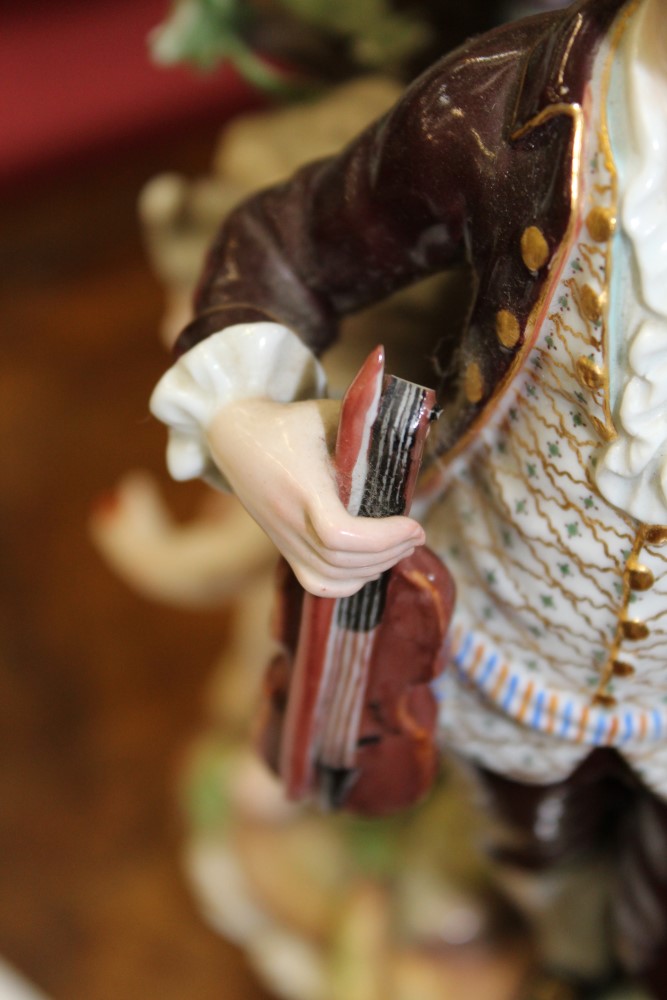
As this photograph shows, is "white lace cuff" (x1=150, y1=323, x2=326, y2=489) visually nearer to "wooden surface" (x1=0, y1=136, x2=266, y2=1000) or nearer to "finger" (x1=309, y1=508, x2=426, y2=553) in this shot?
"finger" (x1=309, y1=508, x2=426, y2=553)

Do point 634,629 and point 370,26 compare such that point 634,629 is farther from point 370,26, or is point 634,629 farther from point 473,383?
point 370,26

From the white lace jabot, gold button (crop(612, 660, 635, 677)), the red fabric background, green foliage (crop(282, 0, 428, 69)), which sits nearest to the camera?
the white lace jabot

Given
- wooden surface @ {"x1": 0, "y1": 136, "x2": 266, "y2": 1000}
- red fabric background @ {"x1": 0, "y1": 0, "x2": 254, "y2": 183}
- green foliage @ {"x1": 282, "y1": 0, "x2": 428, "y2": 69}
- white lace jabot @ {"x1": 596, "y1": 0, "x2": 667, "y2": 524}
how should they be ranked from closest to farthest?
white lace jabot @ {"x1": 596, "y1": 0, "x2": 667, "y2": 524} < green foliage @ {"x1": 282, "y1": 0, "x2": 428, "y2": 69} < wooden surface @ {"x1": 0, "y1": 136, "x2": 266, "y2": 1000} < red fabric background @ {"x1": 0, "y1": 0, "x2": 254, "y2": 183}

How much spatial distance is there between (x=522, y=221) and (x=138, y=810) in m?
0.87

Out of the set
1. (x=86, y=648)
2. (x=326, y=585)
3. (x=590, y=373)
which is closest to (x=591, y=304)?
(x=590, y=373)

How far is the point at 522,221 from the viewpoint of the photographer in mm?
385

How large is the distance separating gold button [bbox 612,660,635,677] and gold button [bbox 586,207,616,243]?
7.2 inches

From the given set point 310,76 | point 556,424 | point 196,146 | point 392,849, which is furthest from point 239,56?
point 196,146

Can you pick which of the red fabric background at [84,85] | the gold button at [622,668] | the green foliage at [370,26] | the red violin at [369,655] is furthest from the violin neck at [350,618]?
the red fabric background at [84,85]

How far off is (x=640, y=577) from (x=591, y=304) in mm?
109

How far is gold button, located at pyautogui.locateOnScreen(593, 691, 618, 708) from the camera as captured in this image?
1.61ft

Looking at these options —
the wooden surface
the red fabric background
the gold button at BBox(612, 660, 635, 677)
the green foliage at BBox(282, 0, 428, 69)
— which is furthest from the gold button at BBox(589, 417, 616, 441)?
the red fabric background

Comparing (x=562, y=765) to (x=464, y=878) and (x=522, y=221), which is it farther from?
(x=464, y=878)

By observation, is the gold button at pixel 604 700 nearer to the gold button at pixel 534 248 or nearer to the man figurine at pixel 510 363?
the man figurine at pixel 510 363
